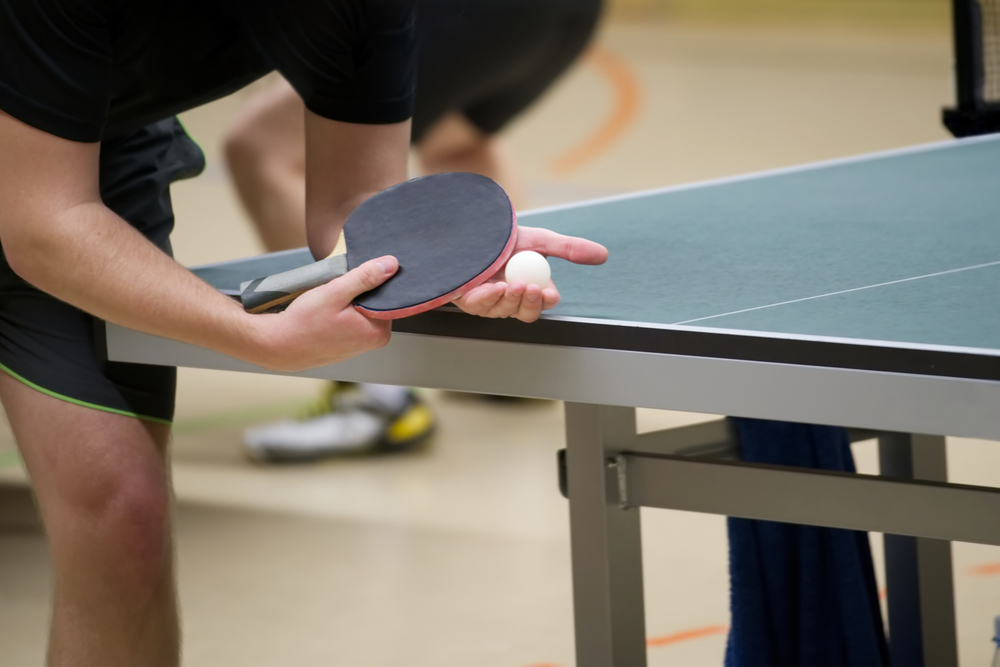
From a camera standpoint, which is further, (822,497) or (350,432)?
(350,432)

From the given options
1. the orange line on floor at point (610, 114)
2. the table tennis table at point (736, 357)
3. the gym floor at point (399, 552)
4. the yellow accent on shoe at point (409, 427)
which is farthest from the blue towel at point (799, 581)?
the orange line on floor at point (610, 114)

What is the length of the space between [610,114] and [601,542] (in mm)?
6042

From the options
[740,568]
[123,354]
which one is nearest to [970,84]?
[740,568]

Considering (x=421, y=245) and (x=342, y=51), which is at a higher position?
(x=342, y=51)

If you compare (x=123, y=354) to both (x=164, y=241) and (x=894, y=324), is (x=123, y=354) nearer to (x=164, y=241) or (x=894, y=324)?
(x=164, y=241)

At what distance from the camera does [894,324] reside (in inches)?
38.6

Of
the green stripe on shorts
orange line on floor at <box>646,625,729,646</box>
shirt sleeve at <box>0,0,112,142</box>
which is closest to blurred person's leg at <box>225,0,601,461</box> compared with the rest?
orange line on floor at <box>646,625,729,646</box>

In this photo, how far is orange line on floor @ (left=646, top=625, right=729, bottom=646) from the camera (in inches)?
74.5

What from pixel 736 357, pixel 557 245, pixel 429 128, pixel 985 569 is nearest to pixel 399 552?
pixel 429 128

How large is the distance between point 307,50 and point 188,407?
192cm

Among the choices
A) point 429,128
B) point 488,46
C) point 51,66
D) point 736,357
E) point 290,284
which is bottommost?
point 736,357

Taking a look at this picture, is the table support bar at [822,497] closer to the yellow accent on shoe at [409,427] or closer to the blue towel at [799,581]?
the blue towel at [799,581]

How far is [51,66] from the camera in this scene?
1057 mm

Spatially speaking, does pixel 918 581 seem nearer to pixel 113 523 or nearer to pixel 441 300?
pixel 441 300
